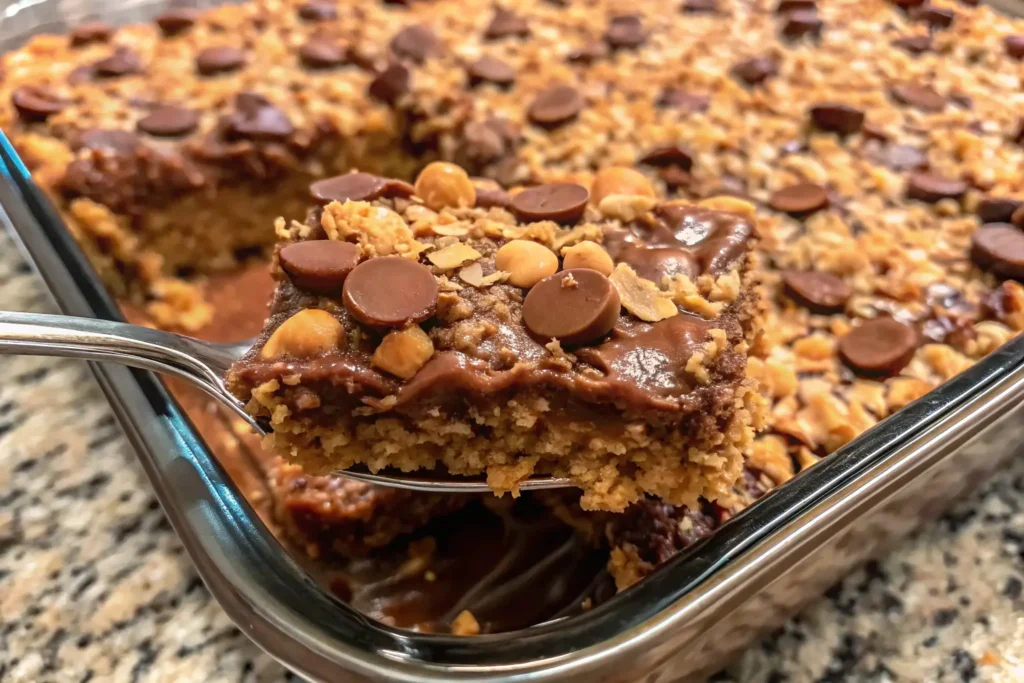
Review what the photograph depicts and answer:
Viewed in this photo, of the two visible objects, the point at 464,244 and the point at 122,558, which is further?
the point at 122,558

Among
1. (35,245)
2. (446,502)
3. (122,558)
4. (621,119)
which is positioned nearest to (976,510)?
(446,502)

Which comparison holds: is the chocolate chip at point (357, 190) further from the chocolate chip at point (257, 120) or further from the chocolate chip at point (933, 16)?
the chocolate chip at point (933, 16)

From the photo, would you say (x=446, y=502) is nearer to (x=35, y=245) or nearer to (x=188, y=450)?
(x=188, y=450)

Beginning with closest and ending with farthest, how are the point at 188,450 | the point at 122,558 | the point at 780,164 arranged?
the point at 188,450 → the point at 122,558 → the point at 780,164

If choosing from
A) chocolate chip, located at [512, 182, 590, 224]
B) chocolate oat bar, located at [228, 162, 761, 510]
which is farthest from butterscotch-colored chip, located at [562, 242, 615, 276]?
chocolate chip, located at [512, 182, 590, 224]

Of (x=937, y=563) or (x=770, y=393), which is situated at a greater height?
(x=770, y=393)

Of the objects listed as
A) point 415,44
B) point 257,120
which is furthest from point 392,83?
point 257,120
